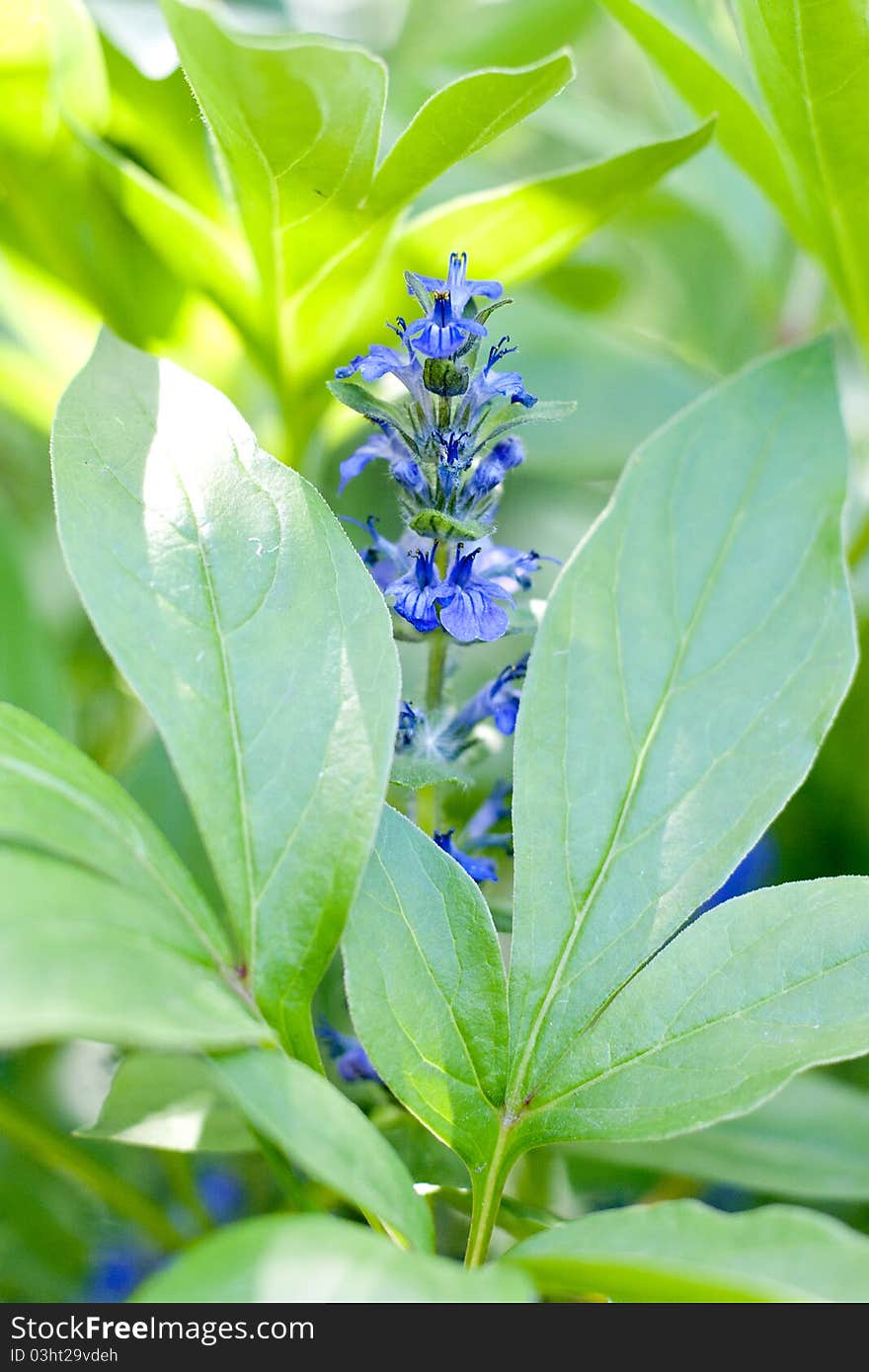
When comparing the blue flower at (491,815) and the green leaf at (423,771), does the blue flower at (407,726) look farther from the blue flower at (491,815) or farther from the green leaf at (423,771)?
the blue flower at (491,815)

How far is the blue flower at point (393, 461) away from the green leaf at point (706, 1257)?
1.46ft

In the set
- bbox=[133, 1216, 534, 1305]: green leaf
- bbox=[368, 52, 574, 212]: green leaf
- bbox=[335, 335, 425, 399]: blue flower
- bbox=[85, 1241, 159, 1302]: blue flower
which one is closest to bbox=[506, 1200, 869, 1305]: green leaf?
bbox=[133, 1216, 534, 1305]: green leaf

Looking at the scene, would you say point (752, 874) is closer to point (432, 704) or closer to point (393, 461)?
point (432, 704)

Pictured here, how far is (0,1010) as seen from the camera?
0.43 metres

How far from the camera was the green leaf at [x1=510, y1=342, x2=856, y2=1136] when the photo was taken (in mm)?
703

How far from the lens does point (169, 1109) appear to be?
2.69 feet

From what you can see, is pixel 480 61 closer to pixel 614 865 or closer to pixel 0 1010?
pixel 614 865

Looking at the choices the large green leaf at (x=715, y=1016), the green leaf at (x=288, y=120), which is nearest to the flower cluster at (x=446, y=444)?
the green leaf at (x=288, y=120)

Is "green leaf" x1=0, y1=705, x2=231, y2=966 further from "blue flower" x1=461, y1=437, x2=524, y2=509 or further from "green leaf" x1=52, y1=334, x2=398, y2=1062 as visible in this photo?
"blue flower" x1=461, y1=437, x2=524, y2=509

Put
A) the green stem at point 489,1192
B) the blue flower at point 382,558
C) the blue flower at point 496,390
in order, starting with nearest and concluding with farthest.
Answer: the green stem at point 489,1192
the blue flower at point 496,390
the blue flower at point 382,558

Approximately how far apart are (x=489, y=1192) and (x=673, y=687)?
31 cm

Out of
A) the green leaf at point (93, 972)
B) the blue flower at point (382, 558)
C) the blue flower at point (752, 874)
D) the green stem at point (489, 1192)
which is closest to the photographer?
the green leaf at point (93, 972)

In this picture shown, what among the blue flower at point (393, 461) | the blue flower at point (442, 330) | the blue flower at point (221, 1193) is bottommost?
the blue flower at point (221, 1193)

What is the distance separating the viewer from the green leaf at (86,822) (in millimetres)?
567
